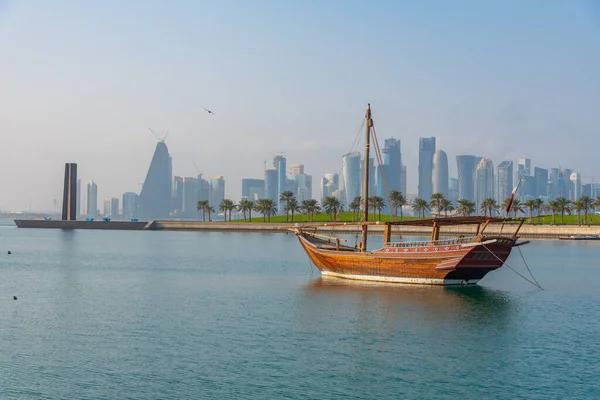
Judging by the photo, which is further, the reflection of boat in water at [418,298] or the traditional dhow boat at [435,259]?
the traditional dhow boat at [435,259]

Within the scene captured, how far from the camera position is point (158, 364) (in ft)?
128

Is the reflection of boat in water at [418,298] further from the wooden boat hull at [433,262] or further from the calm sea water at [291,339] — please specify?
the wooden boat hull at [433,262]


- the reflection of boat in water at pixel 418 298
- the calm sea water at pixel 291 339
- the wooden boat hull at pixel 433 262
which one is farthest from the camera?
the wooden boat hull at pixel 433 262

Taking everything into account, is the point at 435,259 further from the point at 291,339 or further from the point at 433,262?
the point at 291,339

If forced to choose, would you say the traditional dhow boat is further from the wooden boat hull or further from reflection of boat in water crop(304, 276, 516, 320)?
reflection of boat in water crop(304, 276, 516, 320)

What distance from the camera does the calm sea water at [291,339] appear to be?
3522cm

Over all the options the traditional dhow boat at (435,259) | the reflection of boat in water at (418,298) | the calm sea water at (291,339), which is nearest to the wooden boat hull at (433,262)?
the traditional dhow boat at (435,259)

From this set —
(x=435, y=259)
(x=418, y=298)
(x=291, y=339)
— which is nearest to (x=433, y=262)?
(x=435, y=259)

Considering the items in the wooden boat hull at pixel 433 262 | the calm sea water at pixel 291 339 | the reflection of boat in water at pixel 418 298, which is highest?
the wooden boat hull at pixel 433 262

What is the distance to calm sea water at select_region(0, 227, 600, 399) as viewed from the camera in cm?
3522

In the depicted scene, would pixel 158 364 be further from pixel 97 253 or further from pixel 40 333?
pixel 97 253

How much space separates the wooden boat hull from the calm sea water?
83.4 inches

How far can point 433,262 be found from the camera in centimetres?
7250

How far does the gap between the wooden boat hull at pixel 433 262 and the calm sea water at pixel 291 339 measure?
2119 mm
